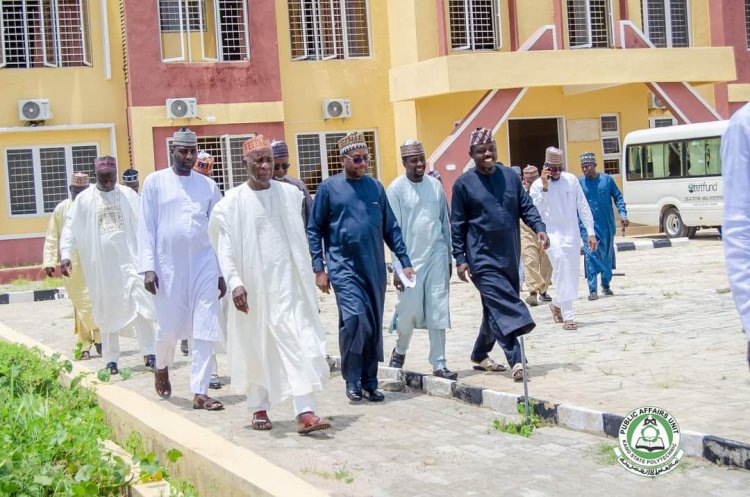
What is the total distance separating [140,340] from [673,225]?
54.5 ft

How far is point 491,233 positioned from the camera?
9094mm

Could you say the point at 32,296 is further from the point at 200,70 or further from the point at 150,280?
the point at 150,280

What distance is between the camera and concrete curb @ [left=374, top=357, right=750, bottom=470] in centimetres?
600

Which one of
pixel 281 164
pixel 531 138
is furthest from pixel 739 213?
pixel 531 138

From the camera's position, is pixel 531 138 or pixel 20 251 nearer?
pixel 20 251

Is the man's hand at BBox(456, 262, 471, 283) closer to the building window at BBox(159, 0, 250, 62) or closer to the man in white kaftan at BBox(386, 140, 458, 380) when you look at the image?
the man in white kaftan at BBox(386, 140, 458, 380)

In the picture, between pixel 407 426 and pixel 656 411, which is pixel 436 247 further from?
pixel 656 411

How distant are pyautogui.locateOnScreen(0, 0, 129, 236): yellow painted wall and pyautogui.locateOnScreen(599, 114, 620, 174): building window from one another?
36.7ft

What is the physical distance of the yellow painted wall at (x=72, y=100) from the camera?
23984 millimetres

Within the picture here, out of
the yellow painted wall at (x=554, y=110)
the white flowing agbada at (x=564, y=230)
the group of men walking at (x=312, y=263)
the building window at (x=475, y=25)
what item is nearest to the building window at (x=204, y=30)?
the yellow painted wall at (x=554, y=110)

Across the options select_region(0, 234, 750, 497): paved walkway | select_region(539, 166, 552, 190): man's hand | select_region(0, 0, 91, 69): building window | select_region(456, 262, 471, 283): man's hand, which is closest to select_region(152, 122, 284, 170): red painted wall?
select_region(0, 0, 91, 69): building window

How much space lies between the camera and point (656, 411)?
21.6 ft

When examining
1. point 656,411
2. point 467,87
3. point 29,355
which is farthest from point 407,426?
point 467,87

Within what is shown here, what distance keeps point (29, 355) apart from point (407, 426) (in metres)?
Answer: 3.58
